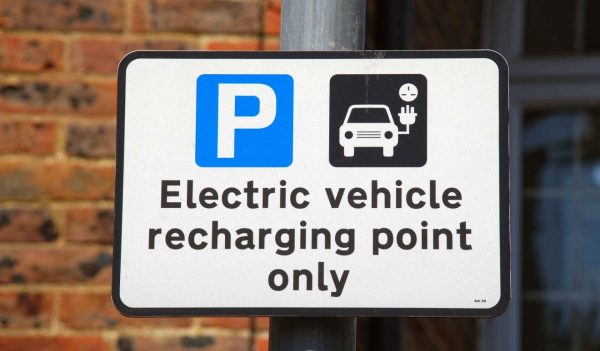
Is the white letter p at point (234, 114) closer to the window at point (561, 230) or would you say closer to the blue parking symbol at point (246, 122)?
the blue parking symbol at point (246, 122)

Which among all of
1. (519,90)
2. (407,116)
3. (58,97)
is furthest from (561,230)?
(407,116)

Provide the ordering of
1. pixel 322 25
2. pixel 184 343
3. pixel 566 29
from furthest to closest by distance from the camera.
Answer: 1. pixel 566 29
2. pixel 184 343
3. pixel 322 25

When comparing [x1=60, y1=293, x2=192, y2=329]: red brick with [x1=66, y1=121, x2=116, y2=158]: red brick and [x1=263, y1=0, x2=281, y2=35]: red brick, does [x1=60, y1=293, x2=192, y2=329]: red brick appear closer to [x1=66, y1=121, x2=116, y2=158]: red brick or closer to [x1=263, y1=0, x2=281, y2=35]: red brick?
[x1=66, y1=121, x2=116, y2=158]: red brick

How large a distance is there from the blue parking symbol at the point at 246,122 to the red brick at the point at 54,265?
2.27ft

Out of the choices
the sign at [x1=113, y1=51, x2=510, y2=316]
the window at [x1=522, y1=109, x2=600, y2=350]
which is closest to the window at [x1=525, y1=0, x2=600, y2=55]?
the window at [x1=522, y1=109, x2=600, y2=350]

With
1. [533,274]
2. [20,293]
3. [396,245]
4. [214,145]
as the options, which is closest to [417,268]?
[396,245]

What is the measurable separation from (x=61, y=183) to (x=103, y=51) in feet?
0.96

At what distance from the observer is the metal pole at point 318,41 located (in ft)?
6.00

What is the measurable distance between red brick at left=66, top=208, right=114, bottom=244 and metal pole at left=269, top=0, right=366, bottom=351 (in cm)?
78

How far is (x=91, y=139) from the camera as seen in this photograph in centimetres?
257

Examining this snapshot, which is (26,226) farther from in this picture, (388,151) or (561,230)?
(561,230)

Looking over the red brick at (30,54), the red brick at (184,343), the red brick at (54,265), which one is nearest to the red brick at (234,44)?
the red brick at (30,54)

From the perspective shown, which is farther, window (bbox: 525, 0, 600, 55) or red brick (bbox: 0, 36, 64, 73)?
window (bbox: 525, 0, 600, 55)

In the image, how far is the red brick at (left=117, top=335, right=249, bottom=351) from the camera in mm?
2488
